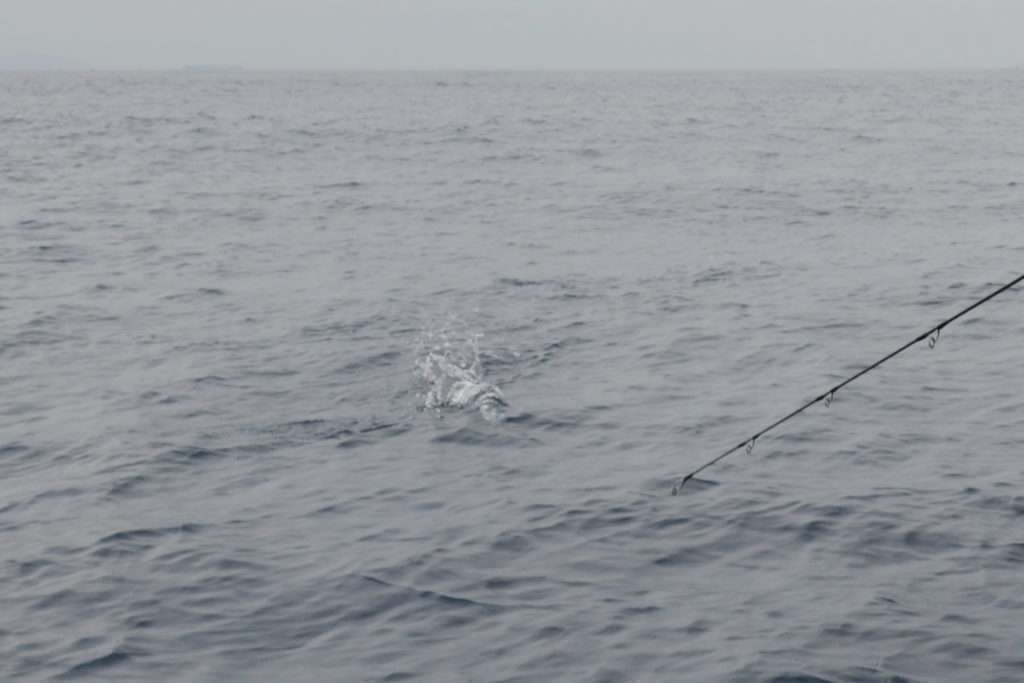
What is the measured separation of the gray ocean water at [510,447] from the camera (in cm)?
843

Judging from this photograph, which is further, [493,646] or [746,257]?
[746,257]

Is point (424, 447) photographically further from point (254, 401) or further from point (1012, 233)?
point (1012, 233)

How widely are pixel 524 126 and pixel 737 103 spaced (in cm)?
2940

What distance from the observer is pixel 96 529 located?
1041 cm

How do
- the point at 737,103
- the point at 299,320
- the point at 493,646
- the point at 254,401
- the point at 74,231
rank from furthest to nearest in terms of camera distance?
the point at 737,103 → the point at 74,231 → the point at 299,320 → the point at 254,401 → the point at 493,646

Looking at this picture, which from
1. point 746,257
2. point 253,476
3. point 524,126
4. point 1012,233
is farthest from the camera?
point 524,126

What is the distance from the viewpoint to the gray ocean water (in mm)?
8430

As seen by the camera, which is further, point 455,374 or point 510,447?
point 455,374

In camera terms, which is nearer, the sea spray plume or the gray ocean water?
the gray ocean water

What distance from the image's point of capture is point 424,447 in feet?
40.3

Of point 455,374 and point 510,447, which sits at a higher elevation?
point 455,374

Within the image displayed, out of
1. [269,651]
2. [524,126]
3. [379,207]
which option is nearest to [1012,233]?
[379,207]

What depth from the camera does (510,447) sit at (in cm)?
1227

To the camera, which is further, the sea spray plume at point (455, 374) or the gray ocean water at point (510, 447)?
the sea spray plume at point (455, 374)
